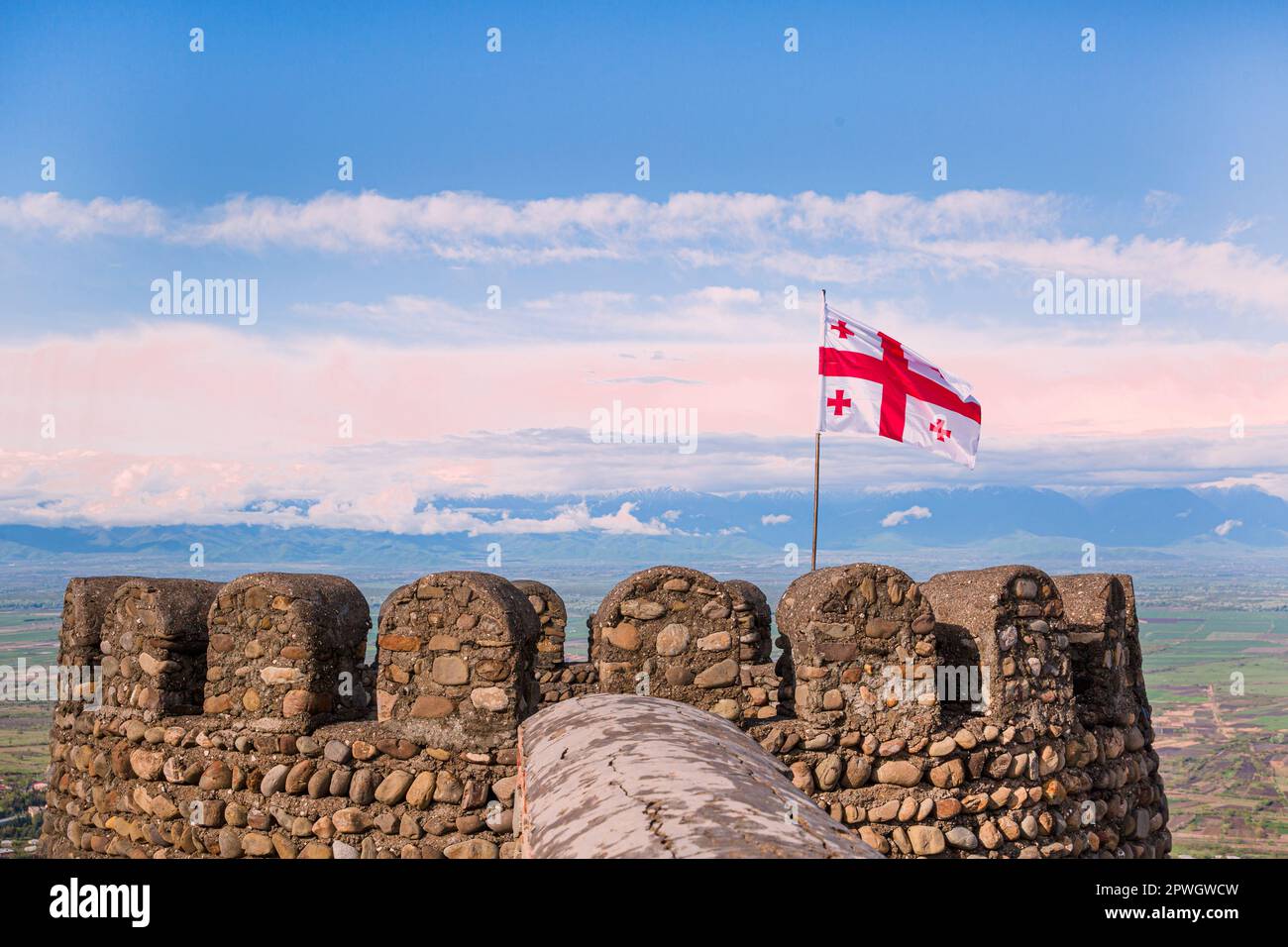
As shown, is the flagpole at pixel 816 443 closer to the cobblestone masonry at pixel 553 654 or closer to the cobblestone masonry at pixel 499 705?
the cobblestone masonry at pixel 499 705

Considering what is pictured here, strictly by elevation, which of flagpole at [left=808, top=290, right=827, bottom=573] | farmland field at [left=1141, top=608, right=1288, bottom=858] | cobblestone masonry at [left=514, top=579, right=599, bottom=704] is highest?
flagpole at [left=808, top=290, right=827, bottom=573]

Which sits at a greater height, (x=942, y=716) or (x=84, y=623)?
(x=84, y=623)

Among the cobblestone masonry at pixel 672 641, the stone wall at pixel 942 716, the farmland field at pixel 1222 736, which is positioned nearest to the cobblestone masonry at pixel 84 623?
the cobblestone masonry at pixel 672 641

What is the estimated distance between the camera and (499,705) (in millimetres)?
6766

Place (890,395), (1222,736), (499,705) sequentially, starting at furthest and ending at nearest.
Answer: (1222,736) → (890,395) → (499,705)

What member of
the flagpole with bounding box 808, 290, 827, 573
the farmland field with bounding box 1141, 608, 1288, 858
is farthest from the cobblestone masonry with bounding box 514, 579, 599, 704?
the farmland field with bounding box 1141, 608, 1288, 858

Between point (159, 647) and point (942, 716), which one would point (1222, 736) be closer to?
point (942, 716)

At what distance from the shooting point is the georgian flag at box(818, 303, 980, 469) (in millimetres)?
10945

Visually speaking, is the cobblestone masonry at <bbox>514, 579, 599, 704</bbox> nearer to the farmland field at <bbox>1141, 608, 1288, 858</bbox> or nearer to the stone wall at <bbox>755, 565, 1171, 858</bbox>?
the stone wall at <bbox>755, 565, 1171, 858</bbox>

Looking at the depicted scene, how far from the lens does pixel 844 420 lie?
11023 mm

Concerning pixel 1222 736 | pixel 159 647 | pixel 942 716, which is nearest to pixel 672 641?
pixel 942 716

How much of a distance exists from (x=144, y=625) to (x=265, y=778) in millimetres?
1588

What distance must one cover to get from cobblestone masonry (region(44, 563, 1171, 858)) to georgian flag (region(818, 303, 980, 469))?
3.34 m

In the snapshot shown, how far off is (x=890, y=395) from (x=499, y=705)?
618cm
